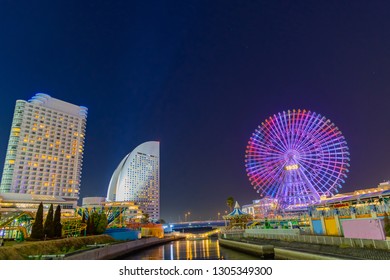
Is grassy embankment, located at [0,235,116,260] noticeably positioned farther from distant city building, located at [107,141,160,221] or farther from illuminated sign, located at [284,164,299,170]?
distant city building, located at [107,141,160,221]

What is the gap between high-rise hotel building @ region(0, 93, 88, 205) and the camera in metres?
98.4

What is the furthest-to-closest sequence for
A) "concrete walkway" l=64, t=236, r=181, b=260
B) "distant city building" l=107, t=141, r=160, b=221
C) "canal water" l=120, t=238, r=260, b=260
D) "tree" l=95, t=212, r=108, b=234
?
1. "distant city building" l=107, t=141, r=160, b=221
2. "tree" l=95, t=212, r=108, b=234
3. "canal water" l=120, t=238, r=260, b=260
4. "concrete walkway" l=64, t=236, r=181, b=260

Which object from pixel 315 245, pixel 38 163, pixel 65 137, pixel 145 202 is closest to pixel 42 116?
pixel 65 137

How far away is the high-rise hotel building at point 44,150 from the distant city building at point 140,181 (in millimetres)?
56639

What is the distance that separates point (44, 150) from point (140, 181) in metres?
79.8

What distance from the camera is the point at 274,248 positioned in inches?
1006

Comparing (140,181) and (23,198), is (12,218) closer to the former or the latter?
(23,198)

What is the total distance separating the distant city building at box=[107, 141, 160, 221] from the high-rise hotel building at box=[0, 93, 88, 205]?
5664cm

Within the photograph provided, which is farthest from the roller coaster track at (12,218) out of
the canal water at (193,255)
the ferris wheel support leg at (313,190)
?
the ferris wheel support leg at (313,190)

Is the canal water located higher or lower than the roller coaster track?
lower

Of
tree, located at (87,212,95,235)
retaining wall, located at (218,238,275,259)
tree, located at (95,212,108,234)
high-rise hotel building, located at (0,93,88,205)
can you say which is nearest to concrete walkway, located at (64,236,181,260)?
tree, located at (95,212,108,234)

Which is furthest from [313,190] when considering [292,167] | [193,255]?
[193,255]

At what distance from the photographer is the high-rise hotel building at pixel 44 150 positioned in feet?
323
